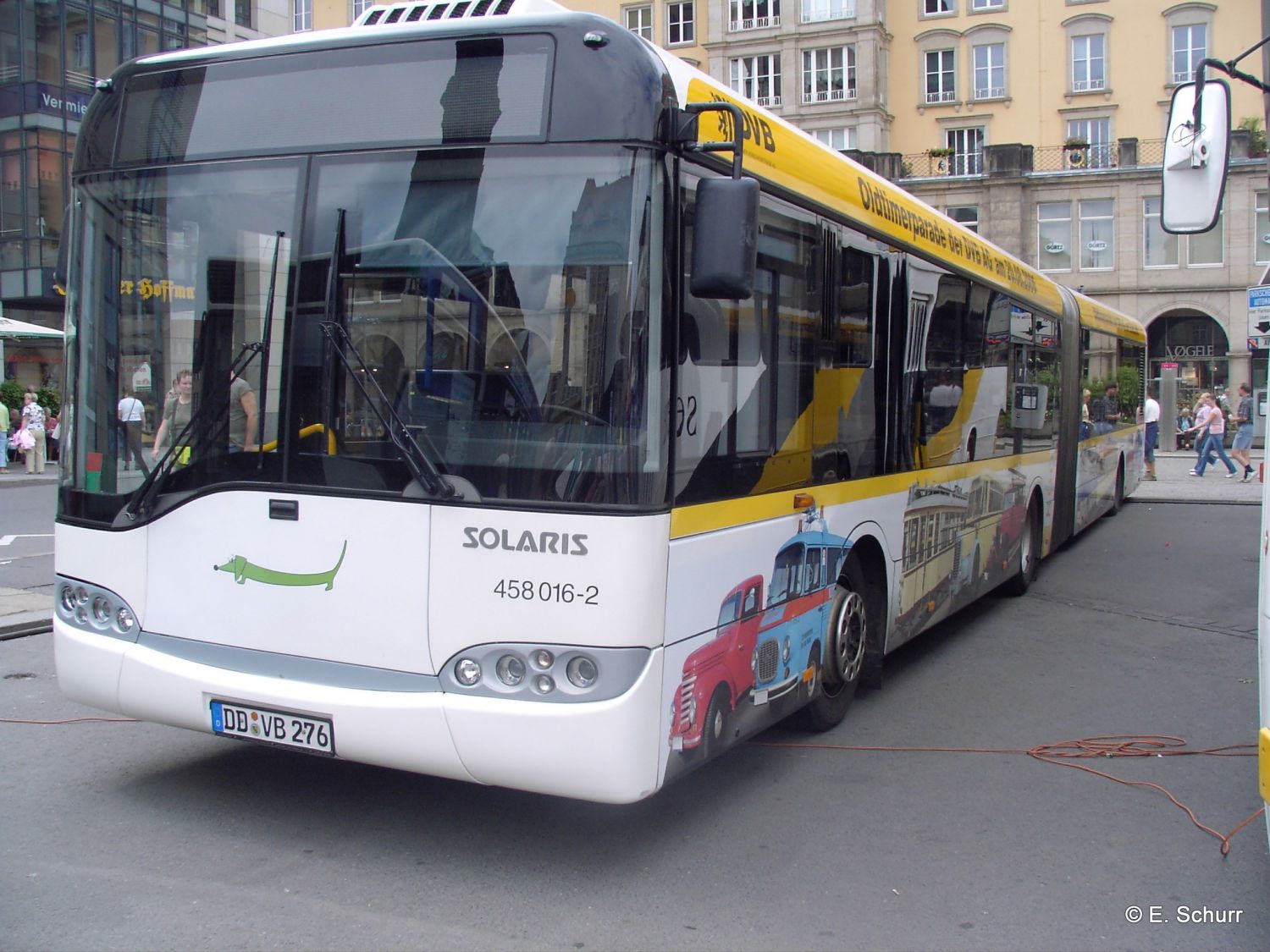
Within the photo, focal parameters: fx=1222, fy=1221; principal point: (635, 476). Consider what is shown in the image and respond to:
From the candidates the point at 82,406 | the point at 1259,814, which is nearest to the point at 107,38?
the point at 82,406

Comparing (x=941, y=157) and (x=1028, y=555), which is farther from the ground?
(x=941, y=157)

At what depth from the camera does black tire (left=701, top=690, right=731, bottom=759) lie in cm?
478

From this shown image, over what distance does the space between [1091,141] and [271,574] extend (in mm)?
55805

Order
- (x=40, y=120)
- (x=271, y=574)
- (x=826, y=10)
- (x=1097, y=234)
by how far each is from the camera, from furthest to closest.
Result: (x=826, y=10), (x=1097, y=234), (x=40, y=120), (x=271, y=574)

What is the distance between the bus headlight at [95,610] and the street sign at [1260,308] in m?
7.54

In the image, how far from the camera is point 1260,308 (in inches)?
431

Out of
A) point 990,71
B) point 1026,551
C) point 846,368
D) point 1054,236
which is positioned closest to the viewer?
point 846,368

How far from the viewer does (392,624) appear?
175 inches

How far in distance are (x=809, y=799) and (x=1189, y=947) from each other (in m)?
1.80

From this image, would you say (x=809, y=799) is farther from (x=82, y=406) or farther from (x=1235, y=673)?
(x=1235, y=673)

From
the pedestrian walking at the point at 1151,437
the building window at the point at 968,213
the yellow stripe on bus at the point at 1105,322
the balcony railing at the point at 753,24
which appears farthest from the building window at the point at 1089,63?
Result: the yellow stripe on bus at the point at 1105,322

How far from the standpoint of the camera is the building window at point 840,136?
5484 cm

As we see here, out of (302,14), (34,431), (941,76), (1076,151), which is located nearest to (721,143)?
(34,431)

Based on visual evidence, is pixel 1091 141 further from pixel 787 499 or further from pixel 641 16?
pixel 787 499
